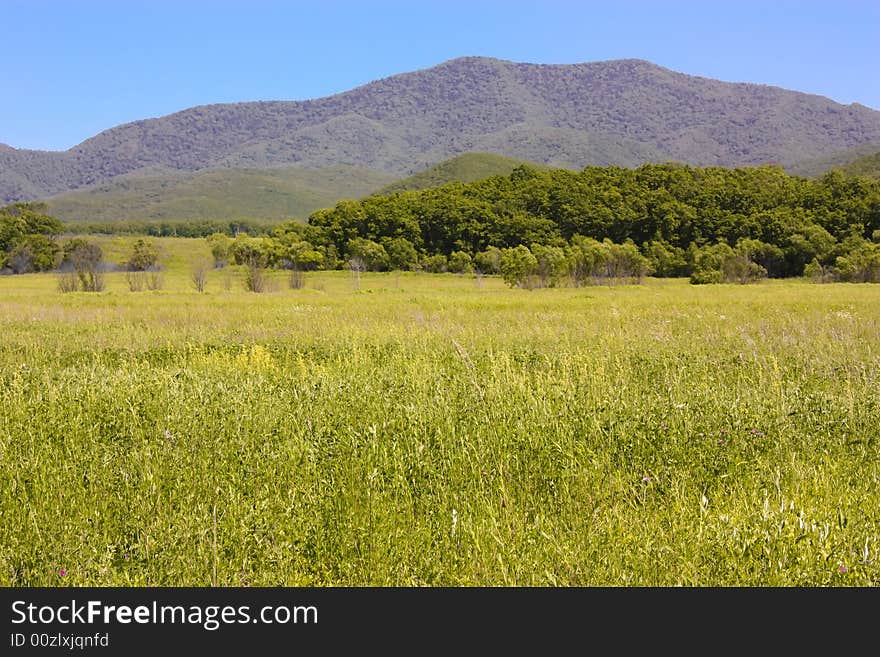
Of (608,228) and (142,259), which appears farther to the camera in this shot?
(608,228)

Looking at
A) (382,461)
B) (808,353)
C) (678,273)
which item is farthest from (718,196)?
→ (382,461)

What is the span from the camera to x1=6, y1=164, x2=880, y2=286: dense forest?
7738cm

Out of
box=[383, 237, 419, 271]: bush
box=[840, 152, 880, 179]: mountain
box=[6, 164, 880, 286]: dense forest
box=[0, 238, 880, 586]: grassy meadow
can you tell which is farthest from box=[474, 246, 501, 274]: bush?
box=[840, 152, 880, 179]: mountain

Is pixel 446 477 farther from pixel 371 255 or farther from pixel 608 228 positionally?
pixel 608 228

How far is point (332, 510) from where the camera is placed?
17.1 ft

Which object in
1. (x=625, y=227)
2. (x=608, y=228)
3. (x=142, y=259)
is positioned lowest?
(x=142, y=259)

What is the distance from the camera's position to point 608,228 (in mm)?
97688

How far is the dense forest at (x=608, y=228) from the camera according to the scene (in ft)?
254

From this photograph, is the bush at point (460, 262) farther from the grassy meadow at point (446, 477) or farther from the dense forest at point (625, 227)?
the grassy meadow at point (446, 477)

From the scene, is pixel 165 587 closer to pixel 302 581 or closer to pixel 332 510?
pixel 302 581

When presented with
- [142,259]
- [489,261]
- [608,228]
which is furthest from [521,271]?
[142,259]

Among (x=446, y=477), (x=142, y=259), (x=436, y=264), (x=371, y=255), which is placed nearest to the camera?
(x=446, y=477)

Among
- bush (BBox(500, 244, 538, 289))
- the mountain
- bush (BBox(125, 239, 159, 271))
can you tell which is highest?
the mountain

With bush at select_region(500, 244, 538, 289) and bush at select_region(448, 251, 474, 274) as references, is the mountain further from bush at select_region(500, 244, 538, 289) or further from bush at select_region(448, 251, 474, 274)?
bush at select_region(500, 244, 538, 289)
